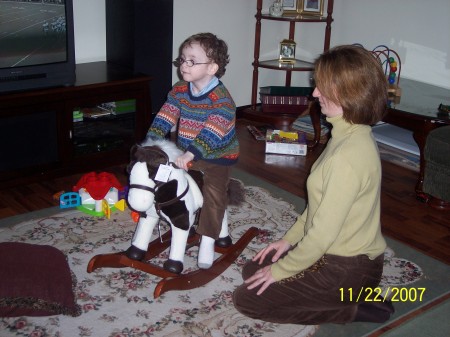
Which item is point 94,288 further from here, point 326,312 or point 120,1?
point 120,1

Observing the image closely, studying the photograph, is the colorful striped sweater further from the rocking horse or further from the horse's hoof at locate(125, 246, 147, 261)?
the horse's hoof at locate(125, 246, 147, 261)

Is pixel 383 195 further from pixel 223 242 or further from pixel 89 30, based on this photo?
pixel 89 30

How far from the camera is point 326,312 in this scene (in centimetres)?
205

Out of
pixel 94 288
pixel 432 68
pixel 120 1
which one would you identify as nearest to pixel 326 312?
pixel 94 288

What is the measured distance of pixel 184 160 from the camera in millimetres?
2135

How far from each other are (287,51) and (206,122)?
252 cm

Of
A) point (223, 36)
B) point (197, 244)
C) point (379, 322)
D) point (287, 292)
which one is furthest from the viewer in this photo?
point (223, 36)

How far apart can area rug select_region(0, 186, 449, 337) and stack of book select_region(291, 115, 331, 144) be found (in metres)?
1.31

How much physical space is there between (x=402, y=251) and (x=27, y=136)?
6.45 ft

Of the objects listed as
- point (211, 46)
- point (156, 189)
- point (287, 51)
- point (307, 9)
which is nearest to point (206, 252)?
point (156, 189)

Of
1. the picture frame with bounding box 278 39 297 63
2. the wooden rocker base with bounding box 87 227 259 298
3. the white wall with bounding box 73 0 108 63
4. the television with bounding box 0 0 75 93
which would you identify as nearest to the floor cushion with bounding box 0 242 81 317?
the wooden rocker base with bounding box 87 227 259 298

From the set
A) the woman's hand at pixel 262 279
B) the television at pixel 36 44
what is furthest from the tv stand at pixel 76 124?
the woman's hand at pixel 262 279

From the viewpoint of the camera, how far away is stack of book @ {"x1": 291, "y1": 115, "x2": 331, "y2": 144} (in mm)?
4238

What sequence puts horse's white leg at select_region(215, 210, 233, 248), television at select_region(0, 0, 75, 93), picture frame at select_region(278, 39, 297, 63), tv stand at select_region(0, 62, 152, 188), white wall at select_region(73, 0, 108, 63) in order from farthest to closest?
picture frame at select_region(278, 39, 297, 63) → white wall at select_region(73, 0, 108, 63) → tv stand at select_region(0, 62, 152, 188) → television at select_region(0, 0, 75, 93) → horse's white leg at select_region(215, 210, 233, 248)
